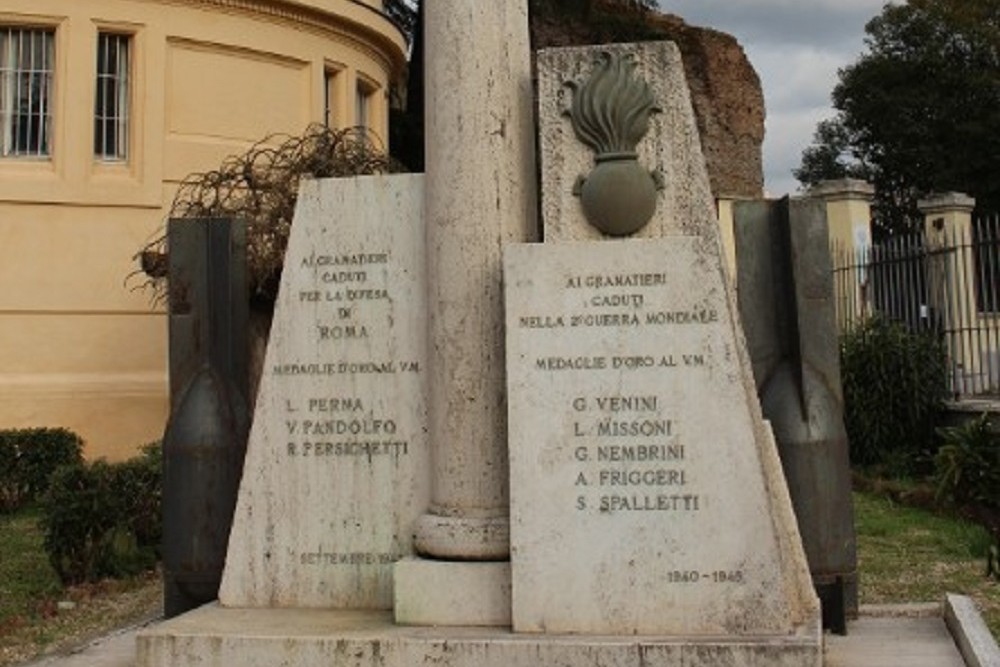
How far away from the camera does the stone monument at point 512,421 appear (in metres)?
4.82

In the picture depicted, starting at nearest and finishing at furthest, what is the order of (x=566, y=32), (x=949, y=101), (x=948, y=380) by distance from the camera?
(x=948, y=380)
(x=566, y=32)
(x=949, y=101)

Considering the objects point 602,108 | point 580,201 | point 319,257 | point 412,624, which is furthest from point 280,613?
point 602,108

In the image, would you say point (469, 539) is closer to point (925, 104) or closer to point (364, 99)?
point (364, 99)

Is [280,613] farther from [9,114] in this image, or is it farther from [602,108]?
[9,114]

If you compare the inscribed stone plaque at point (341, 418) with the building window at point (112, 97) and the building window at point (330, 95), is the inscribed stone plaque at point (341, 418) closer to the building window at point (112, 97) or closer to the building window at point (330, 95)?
the building window at point (112, 97)

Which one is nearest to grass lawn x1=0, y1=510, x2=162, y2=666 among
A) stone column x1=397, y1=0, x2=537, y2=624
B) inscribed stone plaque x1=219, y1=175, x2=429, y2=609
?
inscribed stone plaque x1=219, y1=175, x2=429, y2=609

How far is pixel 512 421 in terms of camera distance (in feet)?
16.5

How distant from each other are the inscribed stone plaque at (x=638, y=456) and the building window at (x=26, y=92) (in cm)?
1360

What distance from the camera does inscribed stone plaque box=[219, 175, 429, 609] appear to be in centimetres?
576

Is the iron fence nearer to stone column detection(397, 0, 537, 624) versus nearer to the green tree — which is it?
stone column detection(397, 0, 537, 624)

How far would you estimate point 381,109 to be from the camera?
69.4ft

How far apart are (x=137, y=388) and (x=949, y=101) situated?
3602cm

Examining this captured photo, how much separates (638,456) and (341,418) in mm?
1731

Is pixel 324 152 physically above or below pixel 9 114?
below
